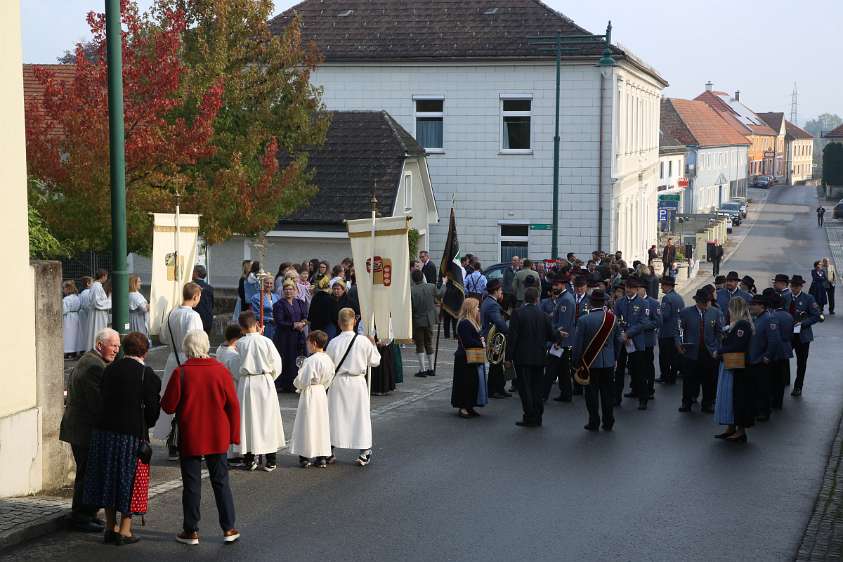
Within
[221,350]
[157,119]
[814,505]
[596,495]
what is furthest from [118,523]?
[157,119]

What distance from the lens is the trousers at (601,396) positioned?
15336 mm

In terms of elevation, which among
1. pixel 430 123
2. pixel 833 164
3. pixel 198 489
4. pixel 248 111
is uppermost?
pixel 833 164

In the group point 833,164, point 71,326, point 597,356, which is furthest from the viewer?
point 833,164

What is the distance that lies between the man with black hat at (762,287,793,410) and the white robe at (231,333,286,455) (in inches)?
286

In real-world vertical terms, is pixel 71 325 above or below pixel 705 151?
below

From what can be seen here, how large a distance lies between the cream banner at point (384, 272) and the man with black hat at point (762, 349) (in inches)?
172

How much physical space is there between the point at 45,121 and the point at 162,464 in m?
9.71

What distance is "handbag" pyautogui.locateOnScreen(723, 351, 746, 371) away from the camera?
14.5 m

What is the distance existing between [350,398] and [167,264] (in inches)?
129

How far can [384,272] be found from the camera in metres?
14.0

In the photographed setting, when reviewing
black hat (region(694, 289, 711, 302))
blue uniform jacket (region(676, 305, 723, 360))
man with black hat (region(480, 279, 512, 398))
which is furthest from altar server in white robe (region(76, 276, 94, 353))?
black hat (region(694, 289, 711, 302))

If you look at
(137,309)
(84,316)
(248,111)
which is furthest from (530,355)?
(248,111)

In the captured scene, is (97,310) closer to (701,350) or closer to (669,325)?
(669,325)

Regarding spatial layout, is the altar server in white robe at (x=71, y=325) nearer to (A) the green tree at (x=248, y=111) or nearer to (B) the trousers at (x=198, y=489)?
(A) the green tree at (x=248, y=111)
